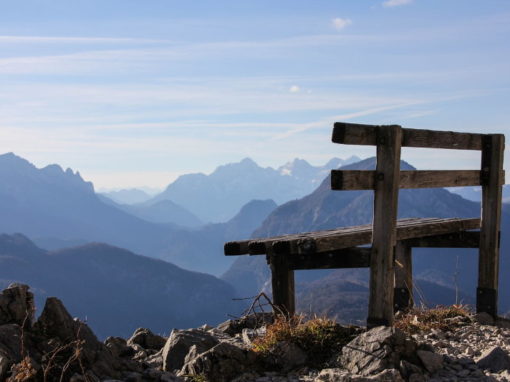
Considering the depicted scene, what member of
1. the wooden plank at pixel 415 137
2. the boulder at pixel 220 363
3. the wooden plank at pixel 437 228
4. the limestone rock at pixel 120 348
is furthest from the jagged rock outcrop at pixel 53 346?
the wooden plank at pixel 437 228

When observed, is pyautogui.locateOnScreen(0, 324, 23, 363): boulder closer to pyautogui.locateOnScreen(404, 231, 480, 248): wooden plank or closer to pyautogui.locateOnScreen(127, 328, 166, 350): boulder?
pyautogui.locateOnScreen(127, 328, 166, 350): boulder

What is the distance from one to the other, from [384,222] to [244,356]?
2.09 metres

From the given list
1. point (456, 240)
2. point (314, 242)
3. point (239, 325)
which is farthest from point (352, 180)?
point (456, 240)

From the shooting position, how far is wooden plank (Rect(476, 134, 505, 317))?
9.71m

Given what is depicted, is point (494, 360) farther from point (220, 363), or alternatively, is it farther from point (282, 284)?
point (220, 363)

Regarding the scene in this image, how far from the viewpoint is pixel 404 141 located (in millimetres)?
7578

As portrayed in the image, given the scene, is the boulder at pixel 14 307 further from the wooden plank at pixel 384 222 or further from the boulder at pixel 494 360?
the boulder at pixel 494 360

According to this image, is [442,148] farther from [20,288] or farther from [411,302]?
[20,288]

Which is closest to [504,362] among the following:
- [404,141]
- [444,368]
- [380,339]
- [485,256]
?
[444,368]

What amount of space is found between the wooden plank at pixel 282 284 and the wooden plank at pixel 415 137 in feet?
6.02

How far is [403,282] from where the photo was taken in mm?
10391

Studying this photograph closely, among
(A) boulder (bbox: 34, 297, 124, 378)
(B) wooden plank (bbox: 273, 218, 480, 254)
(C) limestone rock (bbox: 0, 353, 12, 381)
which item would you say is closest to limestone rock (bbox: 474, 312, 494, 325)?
(B) wooden plank (bbox: 273, 218, 480, 254)

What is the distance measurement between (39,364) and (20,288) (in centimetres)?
94

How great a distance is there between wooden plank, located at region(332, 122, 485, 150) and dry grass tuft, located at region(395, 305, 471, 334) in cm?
228
